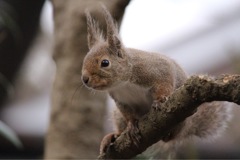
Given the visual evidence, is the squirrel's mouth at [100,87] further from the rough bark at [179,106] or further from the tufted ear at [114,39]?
the rough bark at [179,106]

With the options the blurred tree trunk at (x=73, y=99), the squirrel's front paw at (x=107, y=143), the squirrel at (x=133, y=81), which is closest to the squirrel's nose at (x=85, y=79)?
the squirrel at (x=133, y=81)

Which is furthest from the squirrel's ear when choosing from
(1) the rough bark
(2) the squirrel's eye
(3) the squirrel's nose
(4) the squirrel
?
(1) the rough bark

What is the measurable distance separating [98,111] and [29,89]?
2735 millimetres

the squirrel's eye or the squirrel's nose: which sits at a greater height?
the squirrel's eye

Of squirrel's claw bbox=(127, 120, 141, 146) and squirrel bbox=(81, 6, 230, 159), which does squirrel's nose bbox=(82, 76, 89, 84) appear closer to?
squirrel bbox=(81, 6, 230, 159)

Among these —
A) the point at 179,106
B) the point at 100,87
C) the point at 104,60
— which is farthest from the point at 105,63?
the point at 179,106

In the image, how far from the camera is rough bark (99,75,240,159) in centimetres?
173

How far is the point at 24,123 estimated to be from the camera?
178 inches

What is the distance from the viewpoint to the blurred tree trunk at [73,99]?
283cm

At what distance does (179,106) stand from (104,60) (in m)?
0.71

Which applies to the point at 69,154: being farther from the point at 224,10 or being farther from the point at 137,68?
the point at 224,10

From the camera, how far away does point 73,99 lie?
2893 millimetres

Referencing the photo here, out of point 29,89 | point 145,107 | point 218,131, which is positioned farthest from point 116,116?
point 29,89

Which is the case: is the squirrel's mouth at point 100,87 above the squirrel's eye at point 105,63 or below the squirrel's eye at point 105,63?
below
